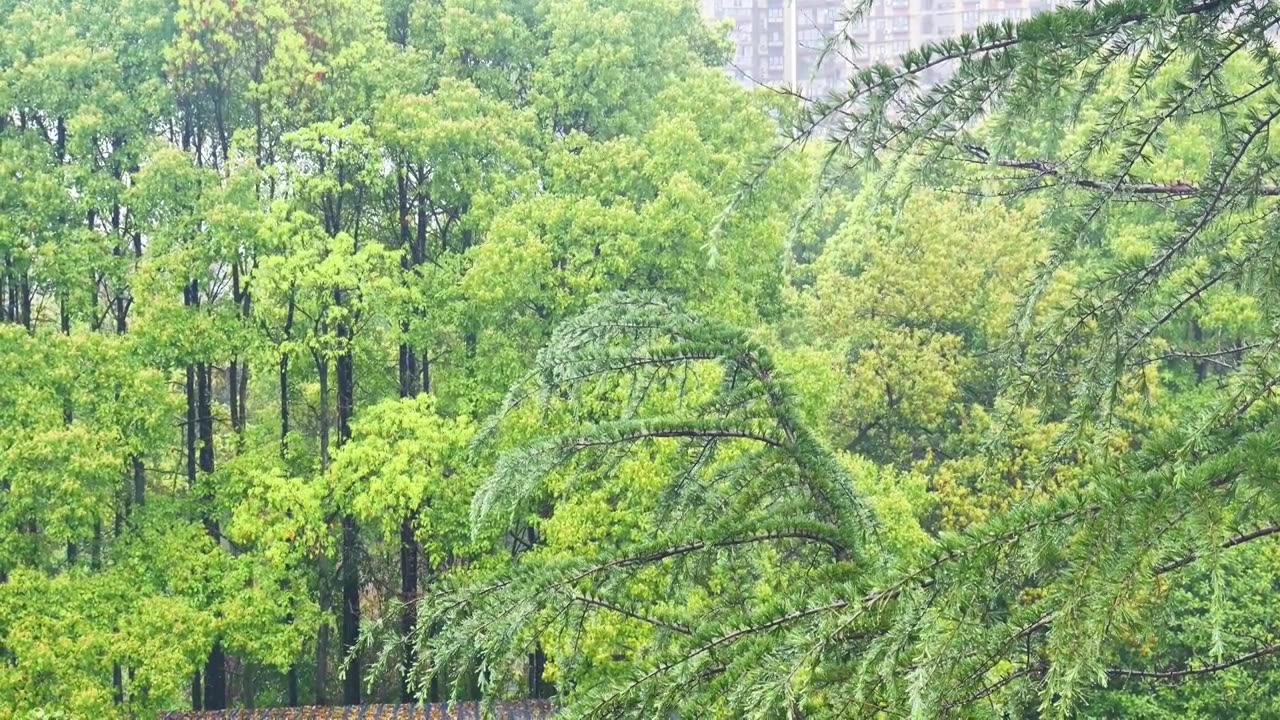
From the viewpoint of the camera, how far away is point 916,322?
764 inches

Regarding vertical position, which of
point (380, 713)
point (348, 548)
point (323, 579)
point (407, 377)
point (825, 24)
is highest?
point (825, 24)

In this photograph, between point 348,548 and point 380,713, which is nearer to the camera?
point 380,713

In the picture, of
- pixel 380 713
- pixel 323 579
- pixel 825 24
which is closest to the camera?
pixel 380 713

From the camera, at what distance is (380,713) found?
51.0 ft

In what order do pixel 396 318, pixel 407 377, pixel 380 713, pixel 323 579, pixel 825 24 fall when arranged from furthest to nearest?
pixel 825 24
pixel 407 377
pixel 323 579
pixel 396 318
pixel 380 713

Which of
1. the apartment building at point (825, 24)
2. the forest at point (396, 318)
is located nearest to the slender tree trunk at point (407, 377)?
the forest at point (396, 318)

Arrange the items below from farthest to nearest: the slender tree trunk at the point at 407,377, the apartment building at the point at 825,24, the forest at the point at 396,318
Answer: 1. the apartment building at the point at 825,24
2. the slender tree trunk at the point at 407,377
3. the forest at the point at 396,318

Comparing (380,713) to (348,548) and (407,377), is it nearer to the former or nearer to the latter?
(348,548)

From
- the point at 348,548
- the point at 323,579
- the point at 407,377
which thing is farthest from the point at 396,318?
the point at 323,579

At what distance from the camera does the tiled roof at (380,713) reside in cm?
1530

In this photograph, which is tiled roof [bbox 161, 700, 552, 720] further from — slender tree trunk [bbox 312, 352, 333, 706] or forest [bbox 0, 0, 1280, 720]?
slender tree trunk [bbox 312, 352, 333, 706]

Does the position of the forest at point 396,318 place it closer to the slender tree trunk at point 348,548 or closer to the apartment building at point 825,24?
the slender tree trunk at point 348,548

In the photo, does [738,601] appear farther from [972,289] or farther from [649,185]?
[972,289]

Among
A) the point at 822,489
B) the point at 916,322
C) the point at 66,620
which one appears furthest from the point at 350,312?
the point at 822,489
